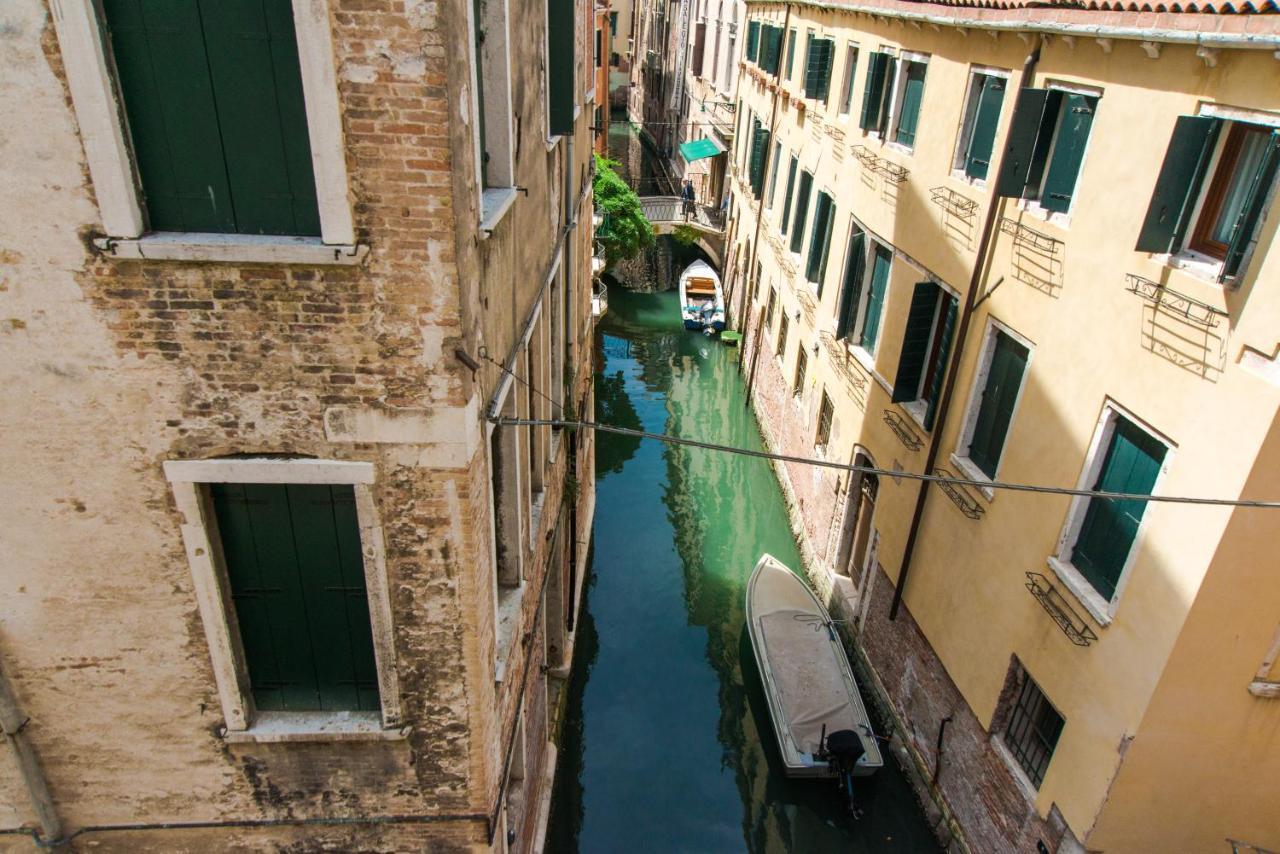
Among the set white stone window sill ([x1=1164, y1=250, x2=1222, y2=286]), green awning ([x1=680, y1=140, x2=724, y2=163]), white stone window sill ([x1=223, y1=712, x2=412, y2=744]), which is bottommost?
white stone window sill ([x1=223, y1=712, x2=412, y2=744])

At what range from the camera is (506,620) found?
6.54 metres

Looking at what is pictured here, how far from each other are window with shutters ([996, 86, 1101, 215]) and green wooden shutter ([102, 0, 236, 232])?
23.3ft

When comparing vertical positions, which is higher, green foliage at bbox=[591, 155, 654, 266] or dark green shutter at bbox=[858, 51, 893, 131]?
dark green shutter at bbox=[858, 51, 893, 131]

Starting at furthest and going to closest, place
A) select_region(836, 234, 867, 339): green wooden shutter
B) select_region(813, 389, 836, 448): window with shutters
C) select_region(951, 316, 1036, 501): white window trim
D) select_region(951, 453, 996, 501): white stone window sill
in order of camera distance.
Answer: select_region(813, 389, 836, 448): window with shutters → select_region(836, 234, 867, 339): green wooden shutter → select_region(951, 453, 996, 501): white stone window sill → select_region(951, 316, 1036, 501): white window trim

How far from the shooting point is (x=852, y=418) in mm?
12867

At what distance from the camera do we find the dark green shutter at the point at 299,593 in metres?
4.80

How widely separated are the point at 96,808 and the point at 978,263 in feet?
30.6

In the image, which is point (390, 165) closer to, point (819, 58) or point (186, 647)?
point (186, 647)

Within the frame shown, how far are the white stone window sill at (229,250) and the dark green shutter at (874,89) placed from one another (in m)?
10.6

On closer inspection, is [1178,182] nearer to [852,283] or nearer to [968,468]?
[968,468]

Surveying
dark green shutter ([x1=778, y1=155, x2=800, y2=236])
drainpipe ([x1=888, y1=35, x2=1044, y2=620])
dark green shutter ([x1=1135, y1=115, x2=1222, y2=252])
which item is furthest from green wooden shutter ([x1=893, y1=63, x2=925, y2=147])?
dark green shutter ([x1=778, y1=155, x2=800, y2=236])

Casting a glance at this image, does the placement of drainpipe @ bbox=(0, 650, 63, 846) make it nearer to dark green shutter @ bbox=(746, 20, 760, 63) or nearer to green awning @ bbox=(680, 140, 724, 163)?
dark green shutter @ bbox=(746, 20, 760, 63)

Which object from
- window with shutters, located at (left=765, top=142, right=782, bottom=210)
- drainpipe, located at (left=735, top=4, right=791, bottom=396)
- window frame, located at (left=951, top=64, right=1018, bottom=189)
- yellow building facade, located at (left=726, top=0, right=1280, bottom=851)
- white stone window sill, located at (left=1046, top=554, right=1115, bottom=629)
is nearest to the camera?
yellow building facade, located at (left=726, top=0, right=1280, bottom=851)

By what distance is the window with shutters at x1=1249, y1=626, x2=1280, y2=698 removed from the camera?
655 cm
